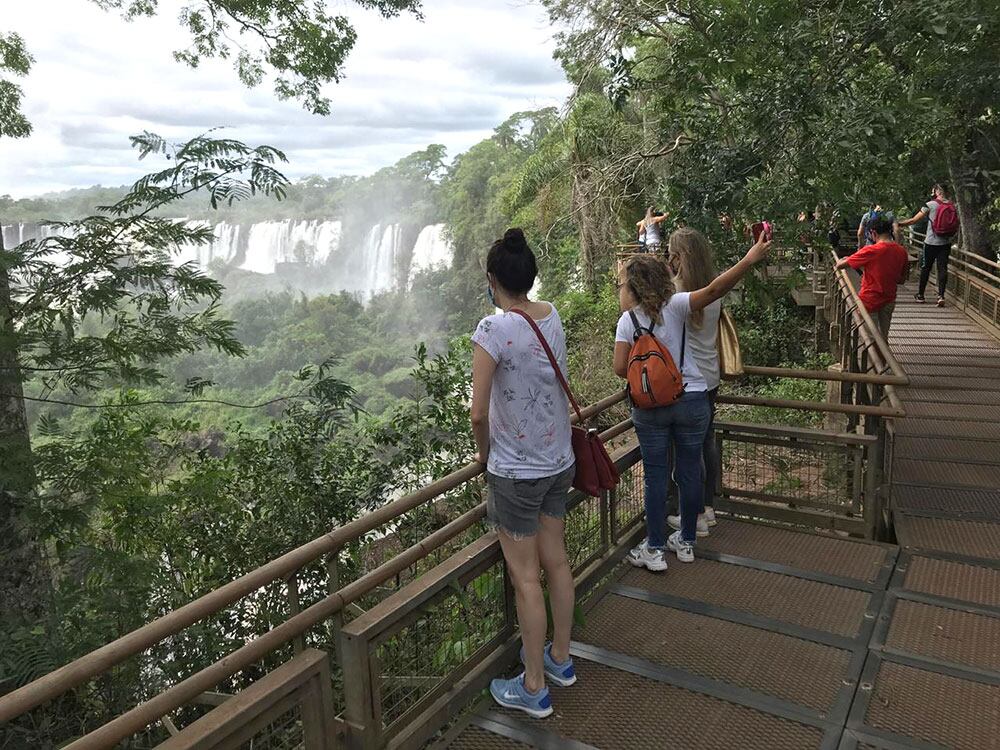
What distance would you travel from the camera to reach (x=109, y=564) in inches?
169

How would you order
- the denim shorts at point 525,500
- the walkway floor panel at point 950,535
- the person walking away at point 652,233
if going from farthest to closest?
the person walking away at point 652,233 → the walkway floor panel at point 950,535 → the denim shorts at point 525,500

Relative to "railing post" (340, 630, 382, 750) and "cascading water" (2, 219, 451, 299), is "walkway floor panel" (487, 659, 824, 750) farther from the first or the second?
"cascading water" (2, 219, 451, 299)

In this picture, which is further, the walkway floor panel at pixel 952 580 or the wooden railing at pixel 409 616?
the walkway floor panel at pixel 952 580

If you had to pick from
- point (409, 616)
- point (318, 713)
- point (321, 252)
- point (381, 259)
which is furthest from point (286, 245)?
point (318, 713)

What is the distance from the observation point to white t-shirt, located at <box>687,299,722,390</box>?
12.1ft

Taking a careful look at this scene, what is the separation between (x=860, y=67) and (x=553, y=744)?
574 centimetres

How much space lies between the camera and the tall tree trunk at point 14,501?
4.15 m

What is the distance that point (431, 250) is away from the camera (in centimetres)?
4244

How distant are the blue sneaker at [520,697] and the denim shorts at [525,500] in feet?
1.93

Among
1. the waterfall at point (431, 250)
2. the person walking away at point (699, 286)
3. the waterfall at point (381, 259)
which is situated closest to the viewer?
the person walking away at point (699, 286)

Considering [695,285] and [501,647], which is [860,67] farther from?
[501,647]

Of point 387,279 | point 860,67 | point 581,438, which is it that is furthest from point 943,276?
point 387,279

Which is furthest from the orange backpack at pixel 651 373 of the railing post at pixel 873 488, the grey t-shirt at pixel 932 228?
the grey t-shirt at pixel 932 228

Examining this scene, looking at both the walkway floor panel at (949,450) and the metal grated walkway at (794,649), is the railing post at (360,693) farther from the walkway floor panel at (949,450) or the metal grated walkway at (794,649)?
the walkway floor panel at (949,450)
